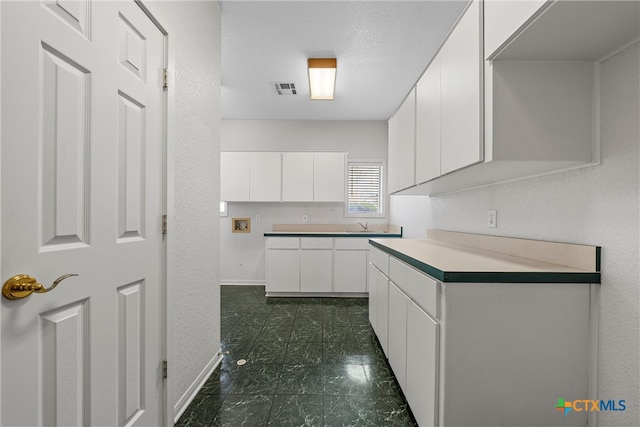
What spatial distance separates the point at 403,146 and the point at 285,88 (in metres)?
1.66

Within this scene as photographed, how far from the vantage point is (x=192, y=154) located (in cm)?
171

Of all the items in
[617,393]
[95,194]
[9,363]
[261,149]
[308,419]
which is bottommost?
[308,419]

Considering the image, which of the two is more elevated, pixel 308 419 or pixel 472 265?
pixel 472 265

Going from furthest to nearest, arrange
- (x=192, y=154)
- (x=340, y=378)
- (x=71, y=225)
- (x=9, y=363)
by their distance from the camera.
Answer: (x=340, y=378) < (x=192, y=154) < (x=71, y=225) < (x=9, y=363)

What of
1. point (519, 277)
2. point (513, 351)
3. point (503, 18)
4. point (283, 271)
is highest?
point (503, 18)

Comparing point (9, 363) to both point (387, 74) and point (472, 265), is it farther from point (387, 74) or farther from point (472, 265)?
point (387, 74)

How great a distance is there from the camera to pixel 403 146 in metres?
2.45

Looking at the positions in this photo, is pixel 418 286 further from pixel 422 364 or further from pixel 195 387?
pixel 195 387

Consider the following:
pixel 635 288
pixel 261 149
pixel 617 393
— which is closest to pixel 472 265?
pixel 635 288

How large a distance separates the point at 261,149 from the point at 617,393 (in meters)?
4.27

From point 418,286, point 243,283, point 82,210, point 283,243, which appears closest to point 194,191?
A: point 82,210

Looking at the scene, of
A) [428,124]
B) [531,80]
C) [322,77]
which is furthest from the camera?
[322,77]

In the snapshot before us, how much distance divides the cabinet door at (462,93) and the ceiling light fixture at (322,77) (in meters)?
1.32

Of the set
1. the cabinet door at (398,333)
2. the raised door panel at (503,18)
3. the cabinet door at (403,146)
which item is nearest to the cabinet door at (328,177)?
the cabinet door at (403,146)
